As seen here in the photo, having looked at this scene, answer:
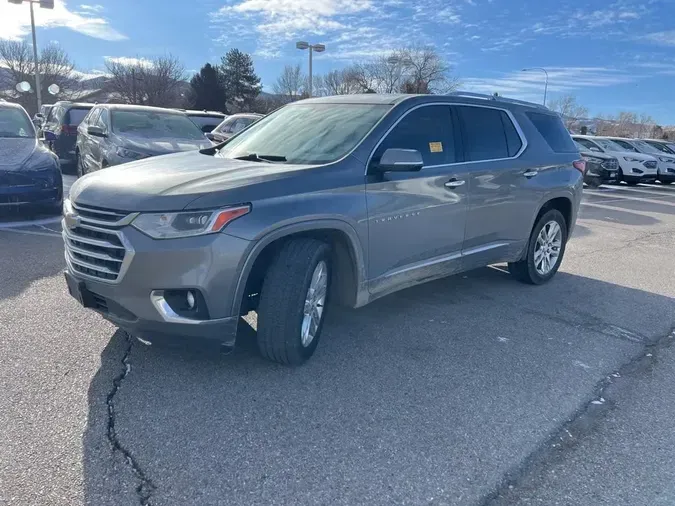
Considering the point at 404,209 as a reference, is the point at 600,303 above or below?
below

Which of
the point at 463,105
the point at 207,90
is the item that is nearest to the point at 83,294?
the point at 463,105

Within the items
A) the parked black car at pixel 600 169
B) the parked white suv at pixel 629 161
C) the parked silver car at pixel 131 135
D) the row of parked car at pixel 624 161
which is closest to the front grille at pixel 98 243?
the parked silver car at pixel 131 135

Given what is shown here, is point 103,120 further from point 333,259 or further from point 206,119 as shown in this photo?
point 206,119

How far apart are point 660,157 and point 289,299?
22.4m

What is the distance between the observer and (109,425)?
2922 mm

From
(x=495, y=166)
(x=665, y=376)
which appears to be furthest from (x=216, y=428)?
(x=495, y=166)

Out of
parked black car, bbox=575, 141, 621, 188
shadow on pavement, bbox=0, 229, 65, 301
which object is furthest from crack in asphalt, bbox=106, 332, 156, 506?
parked black car, bbox=575, 141, 621, 188

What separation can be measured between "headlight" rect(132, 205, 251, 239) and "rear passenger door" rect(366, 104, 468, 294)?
1.18 meters

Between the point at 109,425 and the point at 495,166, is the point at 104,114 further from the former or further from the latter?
the point at 109,425

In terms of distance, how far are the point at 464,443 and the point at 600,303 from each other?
329 centimetres

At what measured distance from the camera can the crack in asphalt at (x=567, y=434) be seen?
257cm

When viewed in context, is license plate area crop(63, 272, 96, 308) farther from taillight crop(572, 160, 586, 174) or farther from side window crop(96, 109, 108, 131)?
side window crop(96, 109, 108, 131)

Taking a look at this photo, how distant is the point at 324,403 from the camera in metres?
3.26

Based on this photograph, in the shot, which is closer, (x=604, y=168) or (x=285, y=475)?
(x=285, y=475)
